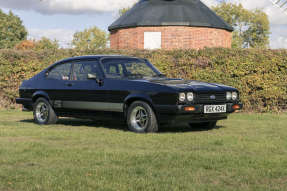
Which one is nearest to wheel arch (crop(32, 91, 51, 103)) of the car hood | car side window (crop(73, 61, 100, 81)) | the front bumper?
car side window (crop(73, 61, 100, 81))

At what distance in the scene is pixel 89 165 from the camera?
6.18 m

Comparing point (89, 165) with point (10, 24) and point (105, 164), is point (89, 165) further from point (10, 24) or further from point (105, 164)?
point (10, 24)

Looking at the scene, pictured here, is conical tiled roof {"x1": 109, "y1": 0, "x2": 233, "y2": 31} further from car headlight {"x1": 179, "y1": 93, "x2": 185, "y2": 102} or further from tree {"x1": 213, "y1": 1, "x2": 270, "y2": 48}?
tree {"x1": 213, "y1": 1, "x2": 270, "y2": 48}

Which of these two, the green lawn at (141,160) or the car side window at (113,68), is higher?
the car side window at (113,68)

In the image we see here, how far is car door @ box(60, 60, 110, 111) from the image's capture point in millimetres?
10531

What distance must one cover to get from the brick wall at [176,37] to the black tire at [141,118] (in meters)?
22.8

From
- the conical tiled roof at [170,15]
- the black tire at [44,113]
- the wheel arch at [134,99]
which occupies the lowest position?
the black tire at [44,113]

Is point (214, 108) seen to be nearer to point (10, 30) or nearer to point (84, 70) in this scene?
point (84, 70)

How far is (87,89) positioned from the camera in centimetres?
1077

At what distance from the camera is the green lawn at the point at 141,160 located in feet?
17.0

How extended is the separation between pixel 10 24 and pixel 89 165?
86648 mm

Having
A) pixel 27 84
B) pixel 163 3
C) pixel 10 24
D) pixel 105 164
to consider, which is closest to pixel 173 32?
pixel 163 3

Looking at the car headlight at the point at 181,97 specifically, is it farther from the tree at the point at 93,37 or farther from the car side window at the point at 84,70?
the tree at the point at 93,37

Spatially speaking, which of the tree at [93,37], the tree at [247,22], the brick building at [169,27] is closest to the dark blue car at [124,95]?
the brick building at [169,27]
